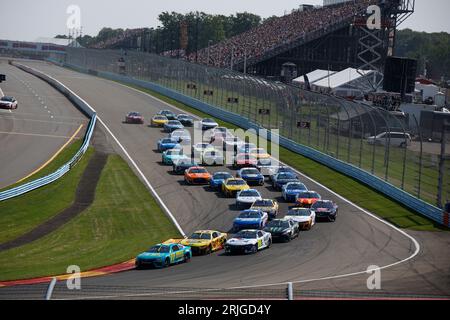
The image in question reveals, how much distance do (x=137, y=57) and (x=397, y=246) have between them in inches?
3142

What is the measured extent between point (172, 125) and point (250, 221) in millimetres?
33164

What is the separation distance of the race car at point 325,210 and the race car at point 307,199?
1.39 m

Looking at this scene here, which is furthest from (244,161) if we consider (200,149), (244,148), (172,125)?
(172,125)

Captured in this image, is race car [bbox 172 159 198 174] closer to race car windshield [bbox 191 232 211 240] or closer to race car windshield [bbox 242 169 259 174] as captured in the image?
race car windshield [bbox 242 169 259 174]

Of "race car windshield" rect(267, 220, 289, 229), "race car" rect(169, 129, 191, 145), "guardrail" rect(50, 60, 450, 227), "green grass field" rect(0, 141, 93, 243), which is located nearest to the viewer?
"race car windshield" rect(267, 220, 289, 229)

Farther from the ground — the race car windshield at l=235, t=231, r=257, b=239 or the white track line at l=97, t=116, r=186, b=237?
the race car windshield at l=235, t=231, r=257, b=239

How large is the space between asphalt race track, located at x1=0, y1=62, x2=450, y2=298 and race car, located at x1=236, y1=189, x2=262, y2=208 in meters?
0.45

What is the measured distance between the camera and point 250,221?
33.5m

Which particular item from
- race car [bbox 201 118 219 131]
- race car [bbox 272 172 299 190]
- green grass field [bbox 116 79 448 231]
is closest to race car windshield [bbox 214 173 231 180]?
race car [bbox 272 172 299 190]

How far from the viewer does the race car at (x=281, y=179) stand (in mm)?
44250

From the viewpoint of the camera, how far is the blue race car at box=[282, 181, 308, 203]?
41.0m

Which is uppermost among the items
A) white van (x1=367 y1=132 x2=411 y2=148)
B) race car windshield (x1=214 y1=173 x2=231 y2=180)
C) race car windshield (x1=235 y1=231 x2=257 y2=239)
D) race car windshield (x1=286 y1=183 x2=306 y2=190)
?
white van (x1=367 y1=132 x2=411 y2=148)

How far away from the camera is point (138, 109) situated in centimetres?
8194

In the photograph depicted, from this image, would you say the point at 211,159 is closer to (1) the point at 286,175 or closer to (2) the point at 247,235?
(1) the point at 286,175
